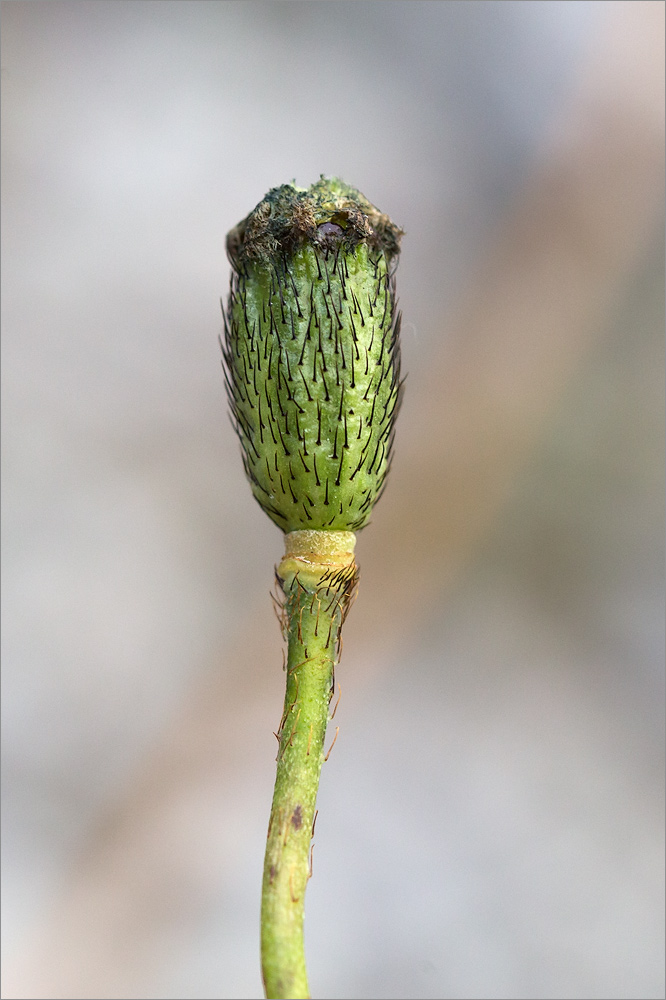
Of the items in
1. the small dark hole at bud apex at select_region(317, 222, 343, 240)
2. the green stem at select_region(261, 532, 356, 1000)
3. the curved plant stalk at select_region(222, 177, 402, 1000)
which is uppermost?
the small dark hole at bud apex at select_region(317, 222, 343, 240)

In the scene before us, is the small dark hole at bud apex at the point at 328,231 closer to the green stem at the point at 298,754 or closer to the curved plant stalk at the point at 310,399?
the curved plant stalk at the point at 310,399

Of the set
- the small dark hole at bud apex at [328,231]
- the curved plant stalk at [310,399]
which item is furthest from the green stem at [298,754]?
the small dark hole at bud apex at [328,231]

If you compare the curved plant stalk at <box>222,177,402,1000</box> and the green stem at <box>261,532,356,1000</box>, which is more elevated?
the curved plant stalk at <box>222,177,402,1000</box>

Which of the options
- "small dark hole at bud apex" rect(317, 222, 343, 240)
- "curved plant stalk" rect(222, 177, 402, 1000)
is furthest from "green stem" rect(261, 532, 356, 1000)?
"small dark hole at bud apex" rect(317, 222, 343, 240)

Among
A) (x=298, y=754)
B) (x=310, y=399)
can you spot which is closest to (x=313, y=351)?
(x=310, y=399)

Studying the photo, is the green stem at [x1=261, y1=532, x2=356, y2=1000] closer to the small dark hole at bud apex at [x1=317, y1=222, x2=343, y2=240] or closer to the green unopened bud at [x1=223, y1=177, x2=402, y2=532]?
the green unopened bud at [x1=223, y1=177, x2=402, y2=532]

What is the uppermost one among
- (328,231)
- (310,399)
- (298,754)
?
(328,231)

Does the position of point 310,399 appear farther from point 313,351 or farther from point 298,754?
point 298,754
